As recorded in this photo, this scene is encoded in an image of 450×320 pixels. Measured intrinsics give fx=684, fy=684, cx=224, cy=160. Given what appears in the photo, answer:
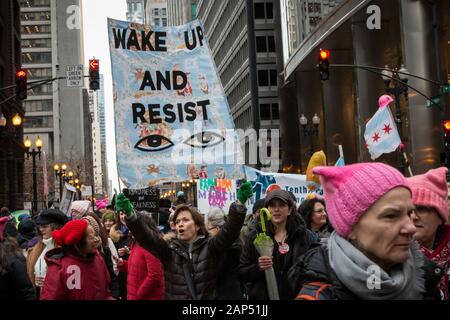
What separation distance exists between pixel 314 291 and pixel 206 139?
15.7 ft

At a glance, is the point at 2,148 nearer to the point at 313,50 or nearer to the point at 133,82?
the point at 313,50

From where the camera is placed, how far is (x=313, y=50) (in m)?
47.9

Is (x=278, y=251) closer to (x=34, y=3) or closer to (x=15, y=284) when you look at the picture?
(x=15, y=284)

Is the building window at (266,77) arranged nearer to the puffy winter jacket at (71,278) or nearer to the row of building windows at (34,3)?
the row of building windows at (34,3)

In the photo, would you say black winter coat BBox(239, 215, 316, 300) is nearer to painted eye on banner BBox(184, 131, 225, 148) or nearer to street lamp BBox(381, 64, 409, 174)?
painted eye on banner BBox(184, 131, 225, 148)

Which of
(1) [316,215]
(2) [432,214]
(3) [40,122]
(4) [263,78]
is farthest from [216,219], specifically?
(3) [40,122]

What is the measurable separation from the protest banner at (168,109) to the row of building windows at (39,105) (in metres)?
114

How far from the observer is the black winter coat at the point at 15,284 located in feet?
17.7

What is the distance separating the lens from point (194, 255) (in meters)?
6.10

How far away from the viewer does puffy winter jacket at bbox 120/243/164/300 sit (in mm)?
6703

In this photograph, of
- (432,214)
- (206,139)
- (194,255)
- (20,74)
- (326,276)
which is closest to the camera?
(326,276)

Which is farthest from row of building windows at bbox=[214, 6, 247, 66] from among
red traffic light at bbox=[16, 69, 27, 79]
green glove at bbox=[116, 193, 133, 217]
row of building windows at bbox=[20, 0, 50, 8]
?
green glove at bbox=[116, 193, 133, 217]

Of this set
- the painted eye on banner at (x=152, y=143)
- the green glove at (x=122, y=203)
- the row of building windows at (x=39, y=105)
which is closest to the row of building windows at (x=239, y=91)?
the row of building windows at (x=39, y=105)
